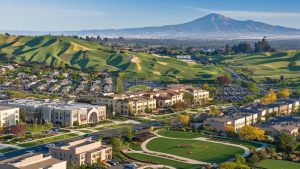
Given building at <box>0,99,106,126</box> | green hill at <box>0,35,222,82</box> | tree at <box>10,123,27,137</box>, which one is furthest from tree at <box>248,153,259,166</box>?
green hill at <box>0,35,222,82</box>

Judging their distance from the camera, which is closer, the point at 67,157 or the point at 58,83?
the point at 67,157

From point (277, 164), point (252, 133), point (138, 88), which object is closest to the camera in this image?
point (277, 164)

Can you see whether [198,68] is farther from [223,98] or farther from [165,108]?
[165,108]

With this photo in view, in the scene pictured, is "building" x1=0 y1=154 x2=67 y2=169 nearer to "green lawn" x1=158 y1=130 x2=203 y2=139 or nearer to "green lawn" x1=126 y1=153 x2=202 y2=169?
"green lawn" x1=126 y1=153 x2=202 y2=169

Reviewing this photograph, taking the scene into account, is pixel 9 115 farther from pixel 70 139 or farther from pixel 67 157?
pixel 67 157

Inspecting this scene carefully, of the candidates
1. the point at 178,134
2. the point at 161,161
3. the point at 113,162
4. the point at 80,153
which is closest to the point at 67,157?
the point at 80,153

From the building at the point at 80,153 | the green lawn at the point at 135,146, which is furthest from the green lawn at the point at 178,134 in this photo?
the building at the point at 80,153
